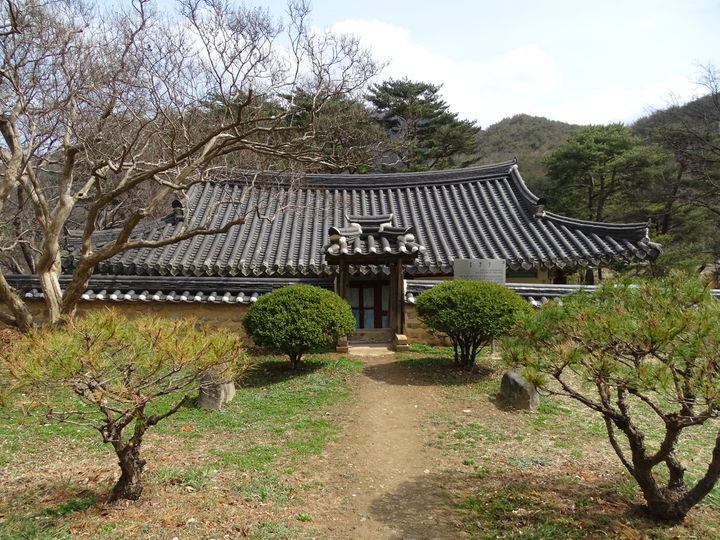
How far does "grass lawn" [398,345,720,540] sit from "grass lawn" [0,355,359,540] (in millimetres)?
1466

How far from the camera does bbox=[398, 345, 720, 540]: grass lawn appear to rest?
359 cm

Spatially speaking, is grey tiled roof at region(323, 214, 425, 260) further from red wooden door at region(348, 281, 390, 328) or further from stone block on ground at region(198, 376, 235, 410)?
stone block on ground at region(198, 376, 235, 410)

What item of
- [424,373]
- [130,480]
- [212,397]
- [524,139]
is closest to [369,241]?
[424,373]

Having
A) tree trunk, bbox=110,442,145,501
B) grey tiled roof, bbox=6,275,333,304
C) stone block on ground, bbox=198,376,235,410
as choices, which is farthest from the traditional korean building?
tree trunk, bbox=110,442,145,501

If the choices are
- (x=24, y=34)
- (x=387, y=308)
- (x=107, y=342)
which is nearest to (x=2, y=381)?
(x=107, y=342)

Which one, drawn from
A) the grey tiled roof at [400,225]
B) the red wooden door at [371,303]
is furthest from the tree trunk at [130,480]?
the red wooden door at [371,303]

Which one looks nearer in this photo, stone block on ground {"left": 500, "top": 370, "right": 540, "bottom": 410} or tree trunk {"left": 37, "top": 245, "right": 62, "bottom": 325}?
stone block on ground {"left": 500, "top": 370, "right": 540, "bottom": 410}

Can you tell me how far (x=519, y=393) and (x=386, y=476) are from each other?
2641 mm

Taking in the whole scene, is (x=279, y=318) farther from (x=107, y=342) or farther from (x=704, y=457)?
(x=704, y=457)

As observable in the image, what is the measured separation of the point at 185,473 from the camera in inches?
176

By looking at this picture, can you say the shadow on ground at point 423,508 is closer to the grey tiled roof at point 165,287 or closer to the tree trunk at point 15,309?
the grey tiled roof at point 165,287

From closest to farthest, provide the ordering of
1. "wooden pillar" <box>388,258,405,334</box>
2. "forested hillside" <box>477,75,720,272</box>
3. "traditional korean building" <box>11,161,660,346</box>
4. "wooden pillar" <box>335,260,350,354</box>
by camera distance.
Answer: "wooden pillar" <box>335,260,350,354</box> < "wooden pillar" <box>388,258,405,334</box> < "traditional korean building" <box>11,161,660,346</box> < "forested hillside" <box>477,75,720,272</box>

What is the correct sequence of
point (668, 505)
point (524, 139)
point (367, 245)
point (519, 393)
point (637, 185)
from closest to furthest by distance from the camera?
1. point (668, 505)
2. point (519, 393)
3. point (367, 245)
4. point (637, 185)
5. point (524, 139)

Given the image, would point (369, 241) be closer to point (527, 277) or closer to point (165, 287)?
point (527, 277)
